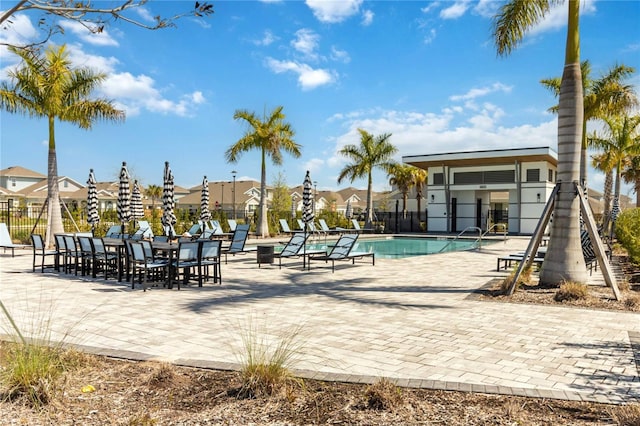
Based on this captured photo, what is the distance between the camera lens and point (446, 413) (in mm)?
3469

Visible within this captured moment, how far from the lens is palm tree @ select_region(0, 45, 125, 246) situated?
17312 mm

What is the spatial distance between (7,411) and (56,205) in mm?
17226

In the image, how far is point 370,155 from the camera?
33.2m

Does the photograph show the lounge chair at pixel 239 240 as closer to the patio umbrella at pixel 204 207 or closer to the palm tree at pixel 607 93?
the patio umbrella at pixel 204 207

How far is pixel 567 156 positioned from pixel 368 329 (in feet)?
18.2

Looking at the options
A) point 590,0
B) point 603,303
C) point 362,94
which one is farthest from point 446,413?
point 362,94

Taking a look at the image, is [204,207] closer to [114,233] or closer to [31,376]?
[114,233]

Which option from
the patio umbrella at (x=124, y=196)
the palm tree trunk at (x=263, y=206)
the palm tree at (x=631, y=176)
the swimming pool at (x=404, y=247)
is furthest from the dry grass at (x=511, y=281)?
the palm tree at (x=631, y=176)

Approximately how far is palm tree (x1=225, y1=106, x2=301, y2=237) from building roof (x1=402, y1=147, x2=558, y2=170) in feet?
35.0

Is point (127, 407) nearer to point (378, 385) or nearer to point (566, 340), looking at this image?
point (378, 385)

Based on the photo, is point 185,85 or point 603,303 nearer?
point 603,303

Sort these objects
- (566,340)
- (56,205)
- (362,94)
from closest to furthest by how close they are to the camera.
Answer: (566,340) < (362,94) < (56,205)

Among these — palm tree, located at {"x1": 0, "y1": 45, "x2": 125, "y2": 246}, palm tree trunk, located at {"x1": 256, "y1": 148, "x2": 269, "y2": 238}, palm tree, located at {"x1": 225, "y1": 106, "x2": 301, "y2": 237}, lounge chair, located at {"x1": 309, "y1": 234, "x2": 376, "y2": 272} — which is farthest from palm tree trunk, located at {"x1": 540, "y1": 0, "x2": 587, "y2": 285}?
palm tree trunk, located at {"x1": 256, "y1": 148, "x2": 269, "y2": 238}

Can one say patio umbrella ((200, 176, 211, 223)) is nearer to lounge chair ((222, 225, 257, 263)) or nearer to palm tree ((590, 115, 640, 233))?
lounge chair ((222, 225, 257, 263))
